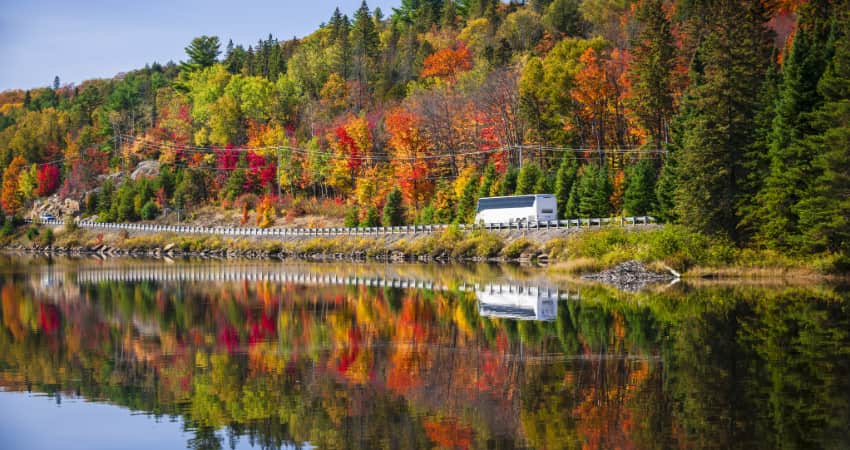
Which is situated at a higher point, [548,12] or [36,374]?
[548,12]

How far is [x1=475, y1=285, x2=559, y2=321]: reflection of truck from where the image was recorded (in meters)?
34.8

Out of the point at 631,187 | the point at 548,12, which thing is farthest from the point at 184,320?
the point at 548,12

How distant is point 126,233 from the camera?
117m

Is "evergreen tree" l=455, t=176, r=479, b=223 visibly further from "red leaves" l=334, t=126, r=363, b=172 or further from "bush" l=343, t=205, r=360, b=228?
"red leaves" l=334, t=126, r=363, b=172

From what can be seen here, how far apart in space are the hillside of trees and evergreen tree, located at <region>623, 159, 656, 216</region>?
0.46 ft

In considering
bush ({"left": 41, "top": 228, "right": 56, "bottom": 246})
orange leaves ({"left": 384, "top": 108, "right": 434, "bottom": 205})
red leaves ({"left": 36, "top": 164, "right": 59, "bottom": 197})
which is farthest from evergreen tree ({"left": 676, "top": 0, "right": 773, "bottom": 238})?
red leaves ({"left": 36, "top": 164, "right": 59, "bottom": 197})

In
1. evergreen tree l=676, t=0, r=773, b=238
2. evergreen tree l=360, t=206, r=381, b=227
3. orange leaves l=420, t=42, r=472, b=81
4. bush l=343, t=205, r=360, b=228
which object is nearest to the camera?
evergreen tree l=676, t=0, r=773, b=238

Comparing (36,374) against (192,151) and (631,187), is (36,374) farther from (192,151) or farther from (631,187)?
(192,151)

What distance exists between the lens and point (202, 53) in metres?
166

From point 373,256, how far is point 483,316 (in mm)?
51899

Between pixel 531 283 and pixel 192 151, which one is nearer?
pixel 531 283

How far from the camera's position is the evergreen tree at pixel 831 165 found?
41.3 meters

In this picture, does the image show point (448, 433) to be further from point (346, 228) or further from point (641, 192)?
point (346, 228)

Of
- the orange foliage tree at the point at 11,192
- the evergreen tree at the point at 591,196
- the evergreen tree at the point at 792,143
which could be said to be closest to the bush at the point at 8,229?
the orange foliage tree at the point at 11,192
